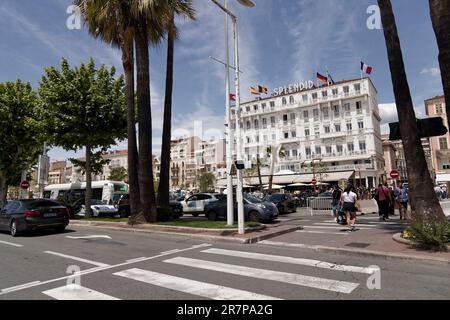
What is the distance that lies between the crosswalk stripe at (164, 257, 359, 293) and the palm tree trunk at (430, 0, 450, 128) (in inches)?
218

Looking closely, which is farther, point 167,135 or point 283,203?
point 283,203

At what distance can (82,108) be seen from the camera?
1883cm

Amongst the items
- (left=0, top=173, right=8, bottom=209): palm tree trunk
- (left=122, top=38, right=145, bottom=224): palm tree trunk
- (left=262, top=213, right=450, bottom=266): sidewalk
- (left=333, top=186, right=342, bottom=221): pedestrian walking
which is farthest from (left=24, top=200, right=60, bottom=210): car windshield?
(left=0, top=173, right=8, bottom=209): palm tree trunk

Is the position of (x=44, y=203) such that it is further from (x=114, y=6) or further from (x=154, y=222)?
(x=114, y=6)

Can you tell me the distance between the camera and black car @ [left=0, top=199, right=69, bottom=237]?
41.7ft

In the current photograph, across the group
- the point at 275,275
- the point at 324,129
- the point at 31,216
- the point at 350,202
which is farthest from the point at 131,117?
the point at 324,129

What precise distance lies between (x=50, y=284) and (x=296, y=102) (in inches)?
2483

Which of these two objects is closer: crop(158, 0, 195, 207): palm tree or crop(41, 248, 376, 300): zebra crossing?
crop(41, 248, 376, 300): zebra crossing

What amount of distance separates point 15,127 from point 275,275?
24978 millimetres

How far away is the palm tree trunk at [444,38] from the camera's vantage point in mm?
8055

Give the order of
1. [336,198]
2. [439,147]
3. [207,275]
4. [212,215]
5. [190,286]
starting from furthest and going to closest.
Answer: [439,147] < [212,215] < [336,198] < [207,275] < [190,286]

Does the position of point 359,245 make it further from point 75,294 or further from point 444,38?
point 75,294

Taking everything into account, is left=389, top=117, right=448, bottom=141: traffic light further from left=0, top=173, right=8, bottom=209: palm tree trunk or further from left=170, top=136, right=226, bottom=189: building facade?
left=170, top=136, right=226, bottom=189: building facade
